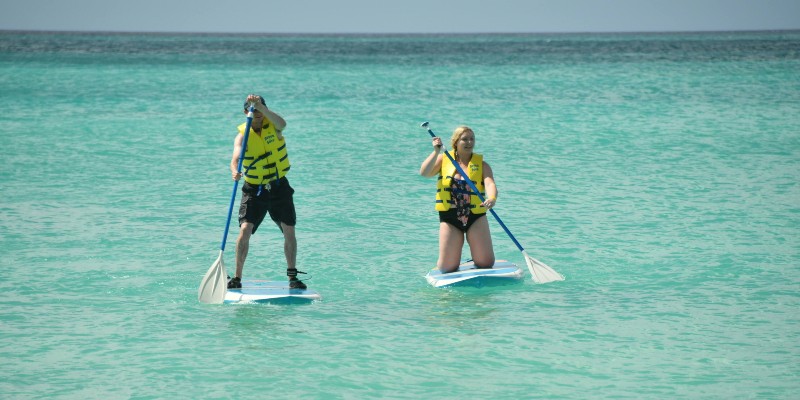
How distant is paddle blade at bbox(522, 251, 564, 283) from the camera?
9461 millimetres

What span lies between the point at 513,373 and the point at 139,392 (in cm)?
245

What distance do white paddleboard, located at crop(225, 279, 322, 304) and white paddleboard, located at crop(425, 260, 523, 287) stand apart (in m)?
1.06

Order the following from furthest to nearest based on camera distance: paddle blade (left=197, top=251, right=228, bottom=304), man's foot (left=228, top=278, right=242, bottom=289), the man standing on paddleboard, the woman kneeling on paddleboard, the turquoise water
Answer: the woman kneeling on paddleboard < man's foot (left=228, top=278, right=242, bottom=289) < paddle blade (left=197, top=251, right=228, bottom=304) < the man standing on paddleboard < the turquoise water

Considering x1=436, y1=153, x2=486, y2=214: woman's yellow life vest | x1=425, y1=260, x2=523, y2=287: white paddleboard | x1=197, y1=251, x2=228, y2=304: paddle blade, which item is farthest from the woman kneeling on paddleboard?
x1=197, y1=251, x2=228, y2=304: paddle blade

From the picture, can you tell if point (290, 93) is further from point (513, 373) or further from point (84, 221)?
point (513, 373)

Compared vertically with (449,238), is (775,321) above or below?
below

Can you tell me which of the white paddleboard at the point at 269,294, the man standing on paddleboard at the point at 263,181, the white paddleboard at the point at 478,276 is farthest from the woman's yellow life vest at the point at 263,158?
the white paddleboard at the point at 478,276

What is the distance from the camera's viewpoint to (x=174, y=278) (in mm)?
9969

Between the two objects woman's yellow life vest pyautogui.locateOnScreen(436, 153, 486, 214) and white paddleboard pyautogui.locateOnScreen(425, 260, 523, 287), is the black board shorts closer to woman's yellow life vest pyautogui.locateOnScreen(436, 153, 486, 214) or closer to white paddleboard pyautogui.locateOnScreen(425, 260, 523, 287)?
woman's yellow life vest pyautogui.locateOnScreen(436, 153, 486, 214)

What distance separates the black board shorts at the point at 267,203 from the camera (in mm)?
8500

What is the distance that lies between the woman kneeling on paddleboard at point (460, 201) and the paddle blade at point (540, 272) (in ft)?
1.20

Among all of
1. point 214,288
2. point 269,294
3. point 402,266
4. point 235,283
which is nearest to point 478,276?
point 402,266

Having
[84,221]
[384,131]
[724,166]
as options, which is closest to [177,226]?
[84,221]

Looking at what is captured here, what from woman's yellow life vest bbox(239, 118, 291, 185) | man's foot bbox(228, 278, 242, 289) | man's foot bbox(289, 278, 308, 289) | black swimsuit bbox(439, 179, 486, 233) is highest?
woman's yellow life vest bbox(239, 118, 291, 185)
